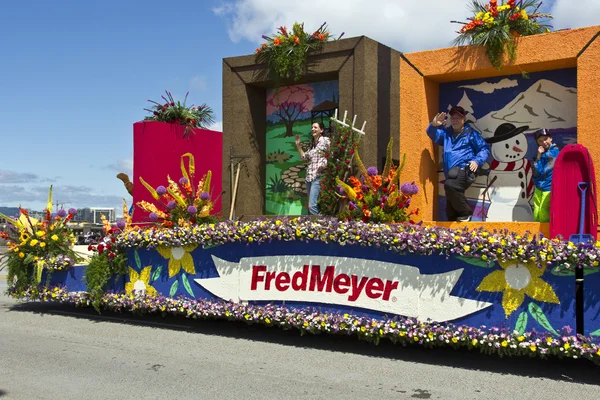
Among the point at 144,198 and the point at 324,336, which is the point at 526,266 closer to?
the point at 324,336

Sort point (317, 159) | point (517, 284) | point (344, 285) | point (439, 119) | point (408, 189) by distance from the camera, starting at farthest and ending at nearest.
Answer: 1. point (317, 159)
2. point (439, 119)
3. point (408, 189)
4. point (344, 285)
5. point (517, 284)

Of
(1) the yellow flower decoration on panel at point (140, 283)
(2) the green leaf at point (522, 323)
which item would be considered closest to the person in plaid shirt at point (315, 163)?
(1) the yellow flower decoration on panel at point (140, 283)

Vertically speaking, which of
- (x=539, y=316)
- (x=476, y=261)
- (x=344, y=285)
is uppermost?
(x=476, y=261)

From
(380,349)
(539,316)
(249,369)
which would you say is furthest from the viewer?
(380,349)

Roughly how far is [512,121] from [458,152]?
0.93 meters

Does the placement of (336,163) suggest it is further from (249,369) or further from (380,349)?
(249,369)

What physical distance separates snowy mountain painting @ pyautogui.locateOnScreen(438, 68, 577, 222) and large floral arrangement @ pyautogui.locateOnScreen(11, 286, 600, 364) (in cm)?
253

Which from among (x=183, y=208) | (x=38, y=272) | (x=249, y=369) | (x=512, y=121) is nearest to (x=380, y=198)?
(x=512, y=121)

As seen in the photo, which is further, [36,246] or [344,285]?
[36,246]

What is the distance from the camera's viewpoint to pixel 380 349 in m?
8.02

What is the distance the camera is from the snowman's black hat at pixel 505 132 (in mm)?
9297

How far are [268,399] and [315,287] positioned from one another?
2556 millimetres

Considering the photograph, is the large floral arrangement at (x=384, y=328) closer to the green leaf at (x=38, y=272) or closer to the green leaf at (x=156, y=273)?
the green leaf at (x=156, y=273)

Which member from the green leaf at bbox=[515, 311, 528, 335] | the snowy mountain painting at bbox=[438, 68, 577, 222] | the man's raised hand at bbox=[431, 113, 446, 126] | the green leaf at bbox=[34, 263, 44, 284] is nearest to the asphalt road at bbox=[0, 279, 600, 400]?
the green leaf at bbox=[515, 311, 528, 335]
